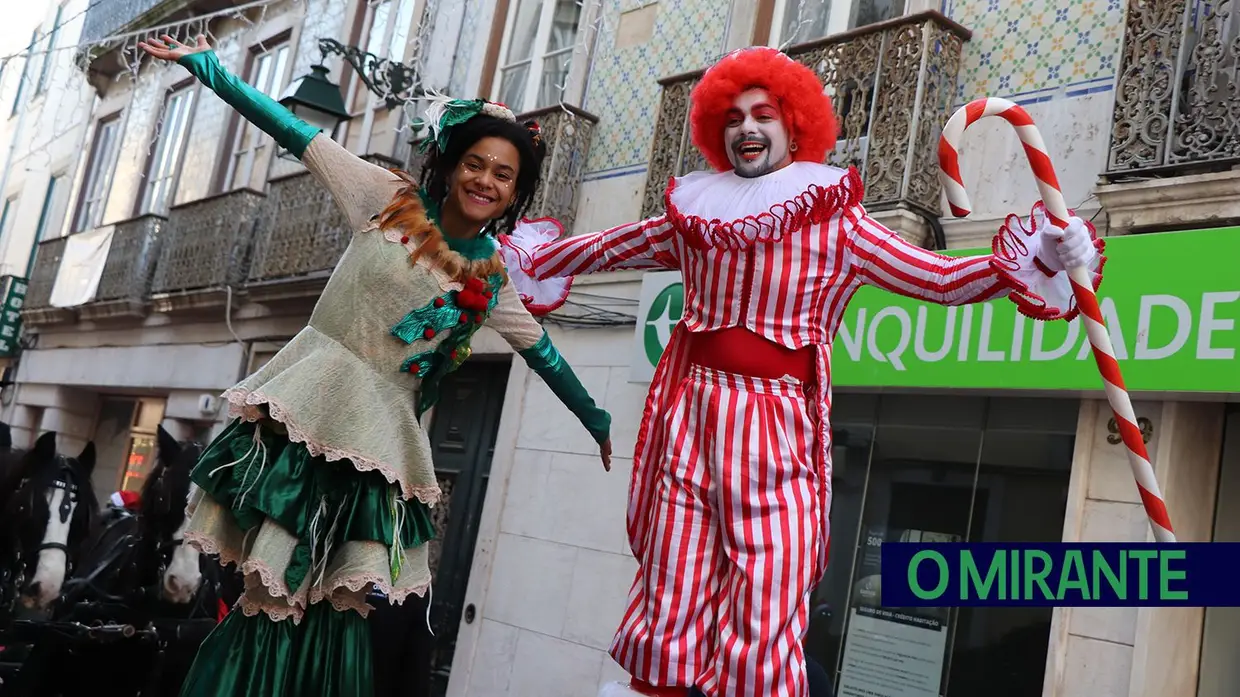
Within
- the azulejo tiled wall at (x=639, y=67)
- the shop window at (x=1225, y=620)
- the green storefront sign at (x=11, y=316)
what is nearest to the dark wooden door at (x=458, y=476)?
the azulejo tiled wall at (x=639, y=67)

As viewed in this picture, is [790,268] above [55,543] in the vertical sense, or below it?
above

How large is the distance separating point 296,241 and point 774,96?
10.7 m

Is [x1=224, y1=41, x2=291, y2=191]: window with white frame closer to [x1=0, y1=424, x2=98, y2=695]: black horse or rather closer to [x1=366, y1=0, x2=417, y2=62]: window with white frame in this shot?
→ [x1=366, y1=0, x2=417, y2=62]: window with white frame

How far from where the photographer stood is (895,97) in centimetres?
734

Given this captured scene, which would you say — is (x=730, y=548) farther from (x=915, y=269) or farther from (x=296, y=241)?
(x=296, y=241)

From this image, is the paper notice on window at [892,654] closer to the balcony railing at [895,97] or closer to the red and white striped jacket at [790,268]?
the balcony railing at [895,97]

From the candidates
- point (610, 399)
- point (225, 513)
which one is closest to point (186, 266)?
point (610, 399)

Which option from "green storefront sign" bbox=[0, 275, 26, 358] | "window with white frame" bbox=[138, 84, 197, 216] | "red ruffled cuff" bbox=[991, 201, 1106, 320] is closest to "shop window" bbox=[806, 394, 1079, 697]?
"red ruffled cuff" bbox=[991, 201, 1106, 320]

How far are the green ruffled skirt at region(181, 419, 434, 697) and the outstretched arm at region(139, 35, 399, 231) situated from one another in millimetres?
563

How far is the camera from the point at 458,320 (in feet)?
10.3

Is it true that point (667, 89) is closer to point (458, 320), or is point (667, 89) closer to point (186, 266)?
point (458, 320)

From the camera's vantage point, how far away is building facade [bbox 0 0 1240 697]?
599 cm

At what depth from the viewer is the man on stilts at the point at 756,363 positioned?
2.74m

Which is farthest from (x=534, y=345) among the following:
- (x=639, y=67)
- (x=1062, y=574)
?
(x=639, y=67)
